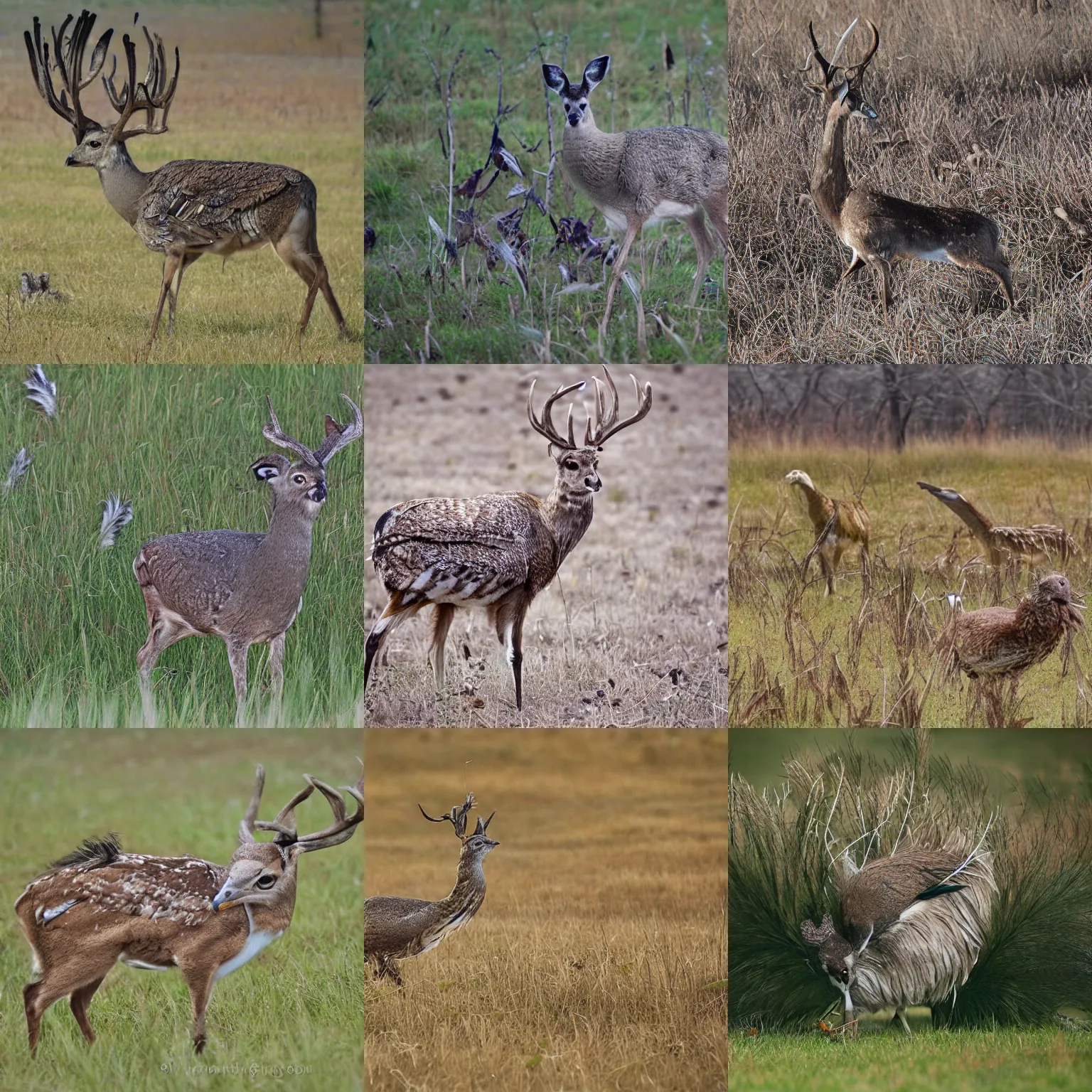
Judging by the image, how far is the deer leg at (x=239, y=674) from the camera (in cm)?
688

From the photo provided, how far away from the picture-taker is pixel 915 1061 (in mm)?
6863

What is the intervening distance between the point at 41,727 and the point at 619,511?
320 centimetres

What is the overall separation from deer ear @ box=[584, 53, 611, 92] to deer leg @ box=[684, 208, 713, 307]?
2.56ft

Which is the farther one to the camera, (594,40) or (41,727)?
(594,40)

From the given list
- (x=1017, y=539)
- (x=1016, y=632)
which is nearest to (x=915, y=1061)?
(x=1016, y=632)

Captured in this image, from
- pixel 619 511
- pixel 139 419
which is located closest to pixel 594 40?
pixel 619 511

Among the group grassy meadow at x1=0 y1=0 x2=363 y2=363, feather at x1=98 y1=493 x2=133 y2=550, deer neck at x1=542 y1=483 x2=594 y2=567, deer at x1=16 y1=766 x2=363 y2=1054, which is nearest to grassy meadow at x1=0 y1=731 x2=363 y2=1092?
deer at x1=16 y1=766 x2=363 y2=1054

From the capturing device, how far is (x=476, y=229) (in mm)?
7461

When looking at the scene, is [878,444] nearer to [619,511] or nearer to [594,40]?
[619,511]

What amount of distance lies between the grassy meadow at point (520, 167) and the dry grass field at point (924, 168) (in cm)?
19

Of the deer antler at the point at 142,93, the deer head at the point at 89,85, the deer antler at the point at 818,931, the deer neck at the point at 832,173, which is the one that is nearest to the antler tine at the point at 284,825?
the deer antler at the point at 818,931

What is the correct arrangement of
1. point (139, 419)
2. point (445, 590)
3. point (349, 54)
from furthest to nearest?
1. point (349, 54)
2. point (139, 419)
3. point (445, 590)

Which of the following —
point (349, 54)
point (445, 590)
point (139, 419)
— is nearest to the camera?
point (445, 590)

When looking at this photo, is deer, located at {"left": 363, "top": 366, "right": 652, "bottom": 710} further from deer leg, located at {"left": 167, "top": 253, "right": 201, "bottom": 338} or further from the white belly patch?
deer leg, located at {"left": 167, "top": 253, "right": 201, "bottom": 338}
